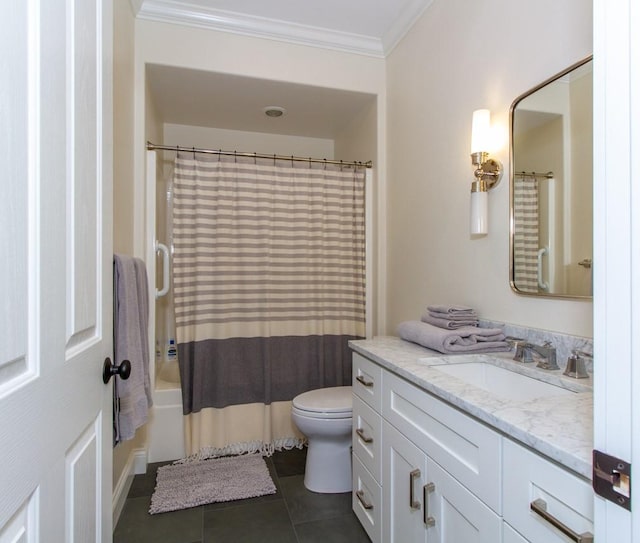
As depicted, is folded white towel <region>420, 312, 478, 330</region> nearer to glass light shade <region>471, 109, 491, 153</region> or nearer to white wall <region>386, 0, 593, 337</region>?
white wall <region>386, 0, 593, 337</region>

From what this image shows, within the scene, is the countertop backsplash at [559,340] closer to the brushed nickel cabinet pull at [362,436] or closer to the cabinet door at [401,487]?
the cabinet door at [401,487]

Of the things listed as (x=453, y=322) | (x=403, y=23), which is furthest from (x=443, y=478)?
(x=403, y=23)

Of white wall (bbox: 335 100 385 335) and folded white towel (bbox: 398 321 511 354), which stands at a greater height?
white wall (bbox: 335 100 385 335)

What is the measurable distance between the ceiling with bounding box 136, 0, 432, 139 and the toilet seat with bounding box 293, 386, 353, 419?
1.96 m

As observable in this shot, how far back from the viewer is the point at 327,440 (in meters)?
2.04

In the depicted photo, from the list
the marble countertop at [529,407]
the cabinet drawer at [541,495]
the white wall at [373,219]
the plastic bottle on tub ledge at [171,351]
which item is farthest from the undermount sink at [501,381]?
the plastic bottle on tub ledge at [171,351]

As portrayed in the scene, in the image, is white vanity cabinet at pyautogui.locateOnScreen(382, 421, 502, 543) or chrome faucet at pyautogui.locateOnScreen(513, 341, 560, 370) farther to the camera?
chrome faucet at pyautogui.locateOnScreen(513, 341, 560, 370)

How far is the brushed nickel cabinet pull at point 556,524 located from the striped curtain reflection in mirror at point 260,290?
1.94 meters

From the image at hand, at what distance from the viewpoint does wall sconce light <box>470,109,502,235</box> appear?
1602mm

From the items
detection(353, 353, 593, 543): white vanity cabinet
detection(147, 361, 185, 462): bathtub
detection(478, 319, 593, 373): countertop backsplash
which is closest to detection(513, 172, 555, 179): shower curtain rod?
detection(478, 319, 593, 373): countertop backsplash

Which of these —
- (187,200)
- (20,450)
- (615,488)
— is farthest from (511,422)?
(187,200)

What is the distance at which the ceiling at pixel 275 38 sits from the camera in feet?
7.24

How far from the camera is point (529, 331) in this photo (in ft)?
4.72

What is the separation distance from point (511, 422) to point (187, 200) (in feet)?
7.13
